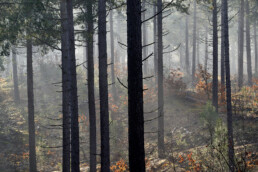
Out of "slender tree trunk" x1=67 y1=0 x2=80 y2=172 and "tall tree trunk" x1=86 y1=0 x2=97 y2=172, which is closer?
"slender tree trunk" x1=67 y1=0 x2=80 y2=172

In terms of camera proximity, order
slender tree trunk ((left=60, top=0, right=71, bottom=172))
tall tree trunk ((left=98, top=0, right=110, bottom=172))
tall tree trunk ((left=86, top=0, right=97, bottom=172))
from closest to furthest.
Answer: tall tree trunk ((left=98, top=0, right=110, bottom=172)) → slender tree trunk ((left=60, top=0, right=71, bottom=172)) → tall tree trunk ((left=86, top=0, right=97, bottom=172))

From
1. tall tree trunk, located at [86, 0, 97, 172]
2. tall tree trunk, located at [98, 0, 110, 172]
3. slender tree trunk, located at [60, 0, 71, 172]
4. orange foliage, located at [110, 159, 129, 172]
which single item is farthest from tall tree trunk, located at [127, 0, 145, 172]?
tall tree trunk, located at [86, 0, 97, 172]

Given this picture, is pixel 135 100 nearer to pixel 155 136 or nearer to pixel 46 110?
pixel 155 136

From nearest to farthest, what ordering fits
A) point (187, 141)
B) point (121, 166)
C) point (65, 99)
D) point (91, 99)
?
point (65, 99) < point (91, 99) < point (121, 166) < point (187, 141)

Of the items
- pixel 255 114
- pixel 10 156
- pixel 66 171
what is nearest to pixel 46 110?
pixel 10 156

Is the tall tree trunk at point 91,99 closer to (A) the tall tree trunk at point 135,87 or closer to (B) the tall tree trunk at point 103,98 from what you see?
(B) the tall tree trunk at point 103,98

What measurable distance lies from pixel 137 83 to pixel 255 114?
38.4ft

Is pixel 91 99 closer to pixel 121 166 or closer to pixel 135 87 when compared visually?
pixel 121 166

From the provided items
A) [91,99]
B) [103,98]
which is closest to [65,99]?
[91,99]

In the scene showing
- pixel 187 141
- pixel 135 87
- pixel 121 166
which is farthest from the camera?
pixel 187 141

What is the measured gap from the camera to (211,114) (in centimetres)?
1239

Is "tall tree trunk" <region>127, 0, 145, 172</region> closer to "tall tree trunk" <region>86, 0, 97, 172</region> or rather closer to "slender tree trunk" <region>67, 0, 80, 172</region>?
"slender tree trunk" <region>67, 0, 80, 172</region>

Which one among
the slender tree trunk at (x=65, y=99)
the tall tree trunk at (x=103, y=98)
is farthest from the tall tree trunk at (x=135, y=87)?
the slender tree trunk at (x=65, y=99)

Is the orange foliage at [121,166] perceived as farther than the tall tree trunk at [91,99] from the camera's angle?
No
